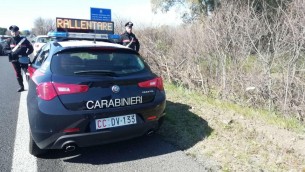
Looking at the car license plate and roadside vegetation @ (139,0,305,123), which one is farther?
roadside vegetation @ (139,0,305,123)

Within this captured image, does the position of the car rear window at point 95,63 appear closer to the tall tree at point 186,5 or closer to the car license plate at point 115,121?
the car license plate at point 115,121

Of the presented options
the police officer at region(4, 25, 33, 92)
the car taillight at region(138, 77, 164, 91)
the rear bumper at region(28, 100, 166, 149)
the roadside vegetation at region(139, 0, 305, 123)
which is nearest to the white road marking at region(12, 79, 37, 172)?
the rear bumper at region(28, 100, 166, 149)

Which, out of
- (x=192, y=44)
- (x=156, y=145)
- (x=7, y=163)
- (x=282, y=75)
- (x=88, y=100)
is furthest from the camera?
(x=192, y=44)

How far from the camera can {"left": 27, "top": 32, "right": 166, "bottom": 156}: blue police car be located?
3297 mm

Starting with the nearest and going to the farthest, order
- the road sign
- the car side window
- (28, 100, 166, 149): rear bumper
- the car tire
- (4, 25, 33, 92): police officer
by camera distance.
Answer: (28, 100, 166, 149): rear bumper < the car tire < the car side window < (4, 25, 33, 92): police officer < the road sign

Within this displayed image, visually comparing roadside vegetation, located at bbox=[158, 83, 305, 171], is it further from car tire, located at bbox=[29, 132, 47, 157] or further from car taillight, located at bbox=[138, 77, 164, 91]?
car tire, located at bbox=[29, 132, 47, 157]

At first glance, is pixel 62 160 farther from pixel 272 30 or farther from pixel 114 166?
pixel 272 30

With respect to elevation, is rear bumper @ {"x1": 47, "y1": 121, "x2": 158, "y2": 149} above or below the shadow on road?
above

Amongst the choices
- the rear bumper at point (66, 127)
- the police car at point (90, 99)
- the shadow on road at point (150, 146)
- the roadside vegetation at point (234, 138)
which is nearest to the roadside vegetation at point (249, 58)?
the roadside vegetation at point (234, 138)

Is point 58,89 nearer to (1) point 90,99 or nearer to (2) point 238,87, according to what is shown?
(1) point 90,99

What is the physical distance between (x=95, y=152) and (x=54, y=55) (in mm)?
1421

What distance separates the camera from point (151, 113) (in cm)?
380

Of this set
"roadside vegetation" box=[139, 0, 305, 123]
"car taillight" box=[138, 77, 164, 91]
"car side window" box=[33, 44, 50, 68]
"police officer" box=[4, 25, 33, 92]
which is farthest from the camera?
"police officer" box=[4, 25, 33, 92]

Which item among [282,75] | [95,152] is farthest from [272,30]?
[95,152]
